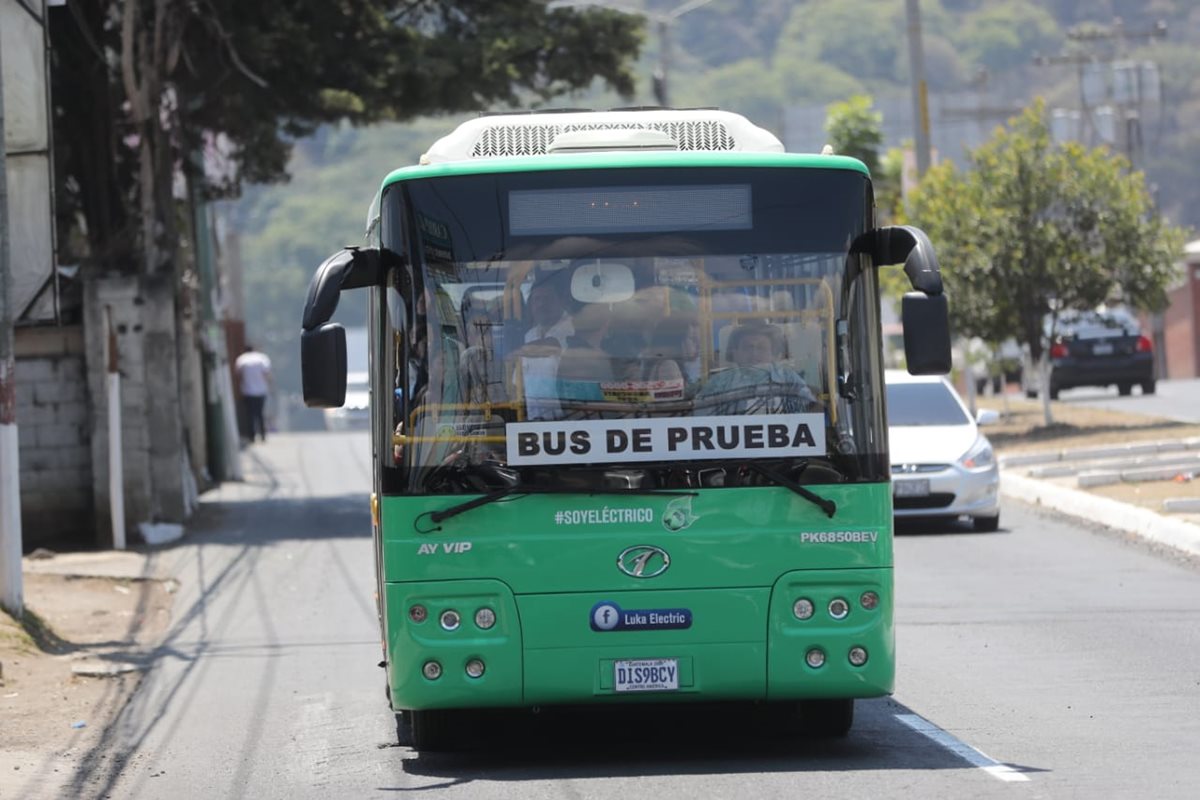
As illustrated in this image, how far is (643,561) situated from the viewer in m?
8.70

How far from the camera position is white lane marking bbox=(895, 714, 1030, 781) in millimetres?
8328

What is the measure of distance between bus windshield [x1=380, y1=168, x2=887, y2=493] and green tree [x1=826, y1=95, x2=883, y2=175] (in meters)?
31.3

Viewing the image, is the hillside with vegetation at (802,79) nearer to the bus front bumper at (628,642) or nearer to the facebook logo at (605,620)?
the bus front bumper at (628,642)

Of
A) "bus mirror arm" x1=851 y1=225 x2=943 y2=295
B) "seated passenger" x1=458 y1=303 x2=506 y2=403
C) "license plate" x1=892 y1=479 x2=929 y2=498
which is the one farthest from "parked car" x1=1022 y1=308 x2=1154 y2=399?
"seated passenger" x1=458 y1=303 x2=506 y2=403

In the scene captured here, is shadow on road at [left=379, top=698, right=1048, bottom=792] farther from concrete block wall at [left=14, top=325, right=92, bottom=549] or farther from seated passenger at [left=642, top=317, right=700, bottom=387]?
concrete block wall at [left=14, top=325, right=92, bottom=549]

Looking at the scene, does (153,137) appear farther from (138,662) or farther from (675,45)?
(675,45)

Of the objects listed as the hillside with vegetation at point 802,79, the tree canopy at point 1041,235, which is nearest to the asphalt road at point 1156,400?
the tree canopy at point 1041,235

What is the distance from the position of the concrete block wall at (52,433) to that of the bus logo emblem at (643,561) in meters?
13.4

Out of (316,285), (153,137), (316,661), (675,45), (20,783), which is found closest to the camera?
(316,285)

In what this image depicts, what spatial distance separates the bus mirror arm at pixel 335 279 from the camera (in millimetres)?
8492

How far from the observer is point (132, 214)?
75.6 ft

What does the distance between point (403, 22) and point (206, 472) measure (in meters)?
7.40

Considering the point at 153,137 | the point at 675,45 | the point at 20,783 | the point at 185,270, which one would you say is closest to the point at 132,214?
the point at 153,137

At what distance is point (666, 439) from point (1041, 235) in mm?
20720
